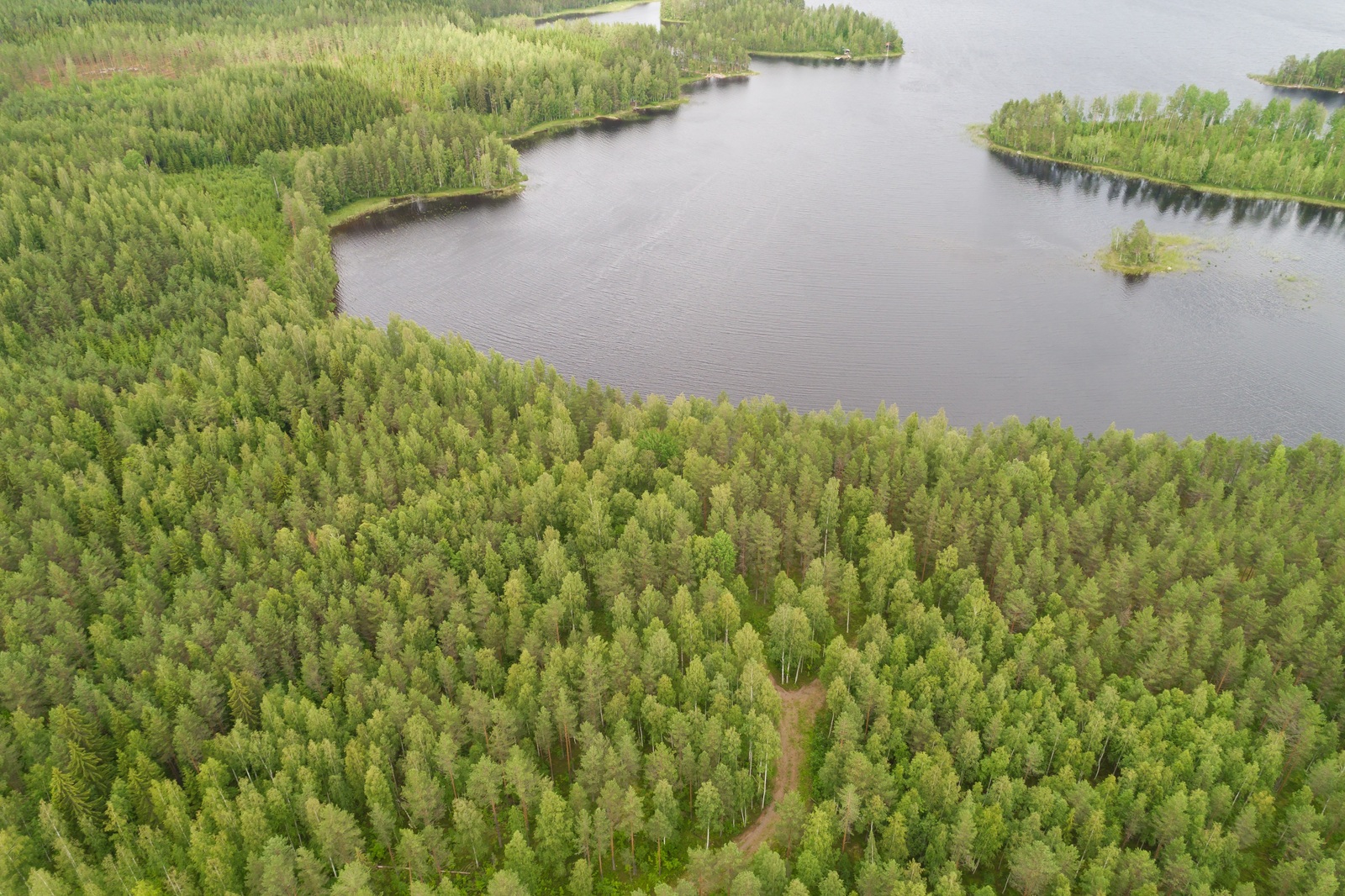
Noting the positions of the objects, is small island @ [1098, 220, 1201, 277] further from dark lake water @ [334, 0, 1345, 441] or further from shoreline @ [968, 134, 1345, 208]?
shoreline @ [968, 134, 1345, 208]

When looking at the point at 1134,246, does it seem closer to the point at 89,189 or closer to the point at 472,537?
the point at 472,537

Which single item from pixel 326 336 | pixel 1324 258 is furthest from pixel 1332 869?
pixel 1324 258

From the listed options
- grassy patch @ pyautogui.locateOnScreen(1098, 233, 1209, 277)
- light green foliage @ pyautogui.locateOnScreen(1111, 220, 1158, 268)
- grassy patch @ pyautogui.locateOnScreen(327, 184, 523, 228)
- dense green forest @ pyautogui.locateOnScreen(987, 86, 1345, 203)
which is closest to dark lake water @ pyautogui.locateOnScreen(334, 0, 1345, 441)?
grassy patch @ pyautogui.locateOnScreen(1098, 233, 1209, 277)

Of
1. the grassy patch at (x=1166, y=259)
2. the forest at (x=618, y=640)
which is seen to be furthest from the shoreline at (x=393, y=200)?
the grassy patch at (x=1166, y=259)

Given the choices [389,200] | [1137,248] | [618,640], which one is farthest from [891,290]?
[389,200]

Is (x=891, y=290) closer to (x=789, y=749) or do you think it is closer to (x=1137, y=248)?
(x=1137, y=248)

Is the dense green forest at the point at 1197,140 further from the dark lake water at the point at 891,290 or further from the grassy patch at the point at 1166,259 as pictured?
the grassy patch at the point at 1166,259
